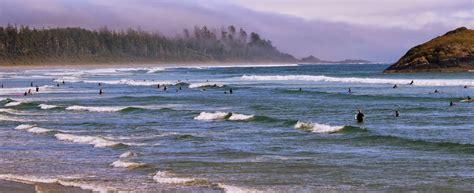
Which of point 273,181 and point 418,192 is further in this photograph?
point 273,181

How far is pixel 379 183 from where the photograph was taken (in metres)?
18.6

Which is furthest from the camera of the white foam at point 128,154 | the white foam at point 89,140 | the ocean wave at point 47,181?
the white foam at point 89,140

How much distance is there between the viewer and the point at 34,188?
60.7 feet

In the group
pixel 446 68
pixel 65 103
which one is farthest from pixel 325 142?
pixel 446 68

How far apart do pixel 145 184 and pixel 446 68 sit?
92533mm

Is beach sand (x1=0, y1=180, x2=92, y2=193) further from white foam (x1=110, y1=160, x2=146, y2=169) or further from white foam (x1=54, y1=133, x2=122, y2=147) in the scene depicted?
white foam (x1=54, y1=133, x2=122, y2=147)

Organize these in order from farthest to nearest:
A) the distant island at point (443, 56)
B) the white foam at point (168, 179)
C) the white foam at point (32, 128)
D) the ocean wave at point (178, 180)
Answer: the distant island at point (443, 56) → the white foam at point (32, 128) → the white foam at point (168, 179) → the ocean wave at point (178, 180)

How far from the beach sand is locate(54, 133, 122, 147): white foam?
8.26 m

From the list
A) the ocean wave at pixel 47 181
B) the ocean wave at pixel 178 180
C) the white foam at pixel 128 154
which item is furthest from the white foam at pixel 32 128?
the ocean wave at pixel 178 180

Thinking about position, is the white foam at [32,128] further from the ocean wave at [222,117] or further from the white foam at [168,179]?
the white foam at [168,179]

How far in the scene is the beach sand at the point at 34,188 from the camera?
18031 millimetres

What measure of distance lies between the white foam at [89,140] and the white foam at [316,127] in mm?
8925

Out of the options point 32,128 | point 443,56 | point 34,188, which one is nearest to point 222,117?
point 32,128

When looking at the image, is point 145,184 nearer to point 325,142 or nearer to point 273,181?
point 273,181
